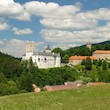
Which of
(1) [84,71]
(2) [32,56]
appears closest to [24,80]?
(1) [84,71]

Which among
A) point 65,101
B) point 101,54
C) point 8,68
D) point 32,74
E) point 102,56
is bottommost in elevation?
point 32,74

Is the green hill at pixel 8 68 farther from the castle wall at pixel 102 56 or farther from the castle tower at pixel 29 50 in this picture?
the castle wall at pixel 102 56

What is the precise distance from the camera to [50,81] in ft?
342

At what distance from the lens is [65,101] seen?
58.1 feet

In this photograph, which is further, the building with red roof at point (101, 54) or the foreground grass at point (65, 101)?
the building with red roof at point (101, 54)

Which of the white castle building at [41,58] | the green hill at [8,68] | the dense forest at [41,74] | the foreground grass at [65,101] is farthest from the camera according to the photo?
the white castle building at [41,58]

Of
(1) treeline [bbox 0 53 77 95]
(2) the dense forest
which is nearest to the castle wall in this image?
(2) the dense forest

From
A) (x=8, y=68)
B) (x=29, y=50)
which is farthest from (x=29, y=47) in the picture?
(x=8, y=68)

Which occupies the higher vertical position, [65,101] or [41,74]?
[65,101]

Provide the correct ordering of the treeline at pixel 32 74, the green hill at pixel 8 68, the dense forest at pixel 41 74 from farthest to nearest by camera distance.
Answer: the green hill at pixel 8 68 < the treeline at pixel 32 74 < the dense forest at pixel 41 74

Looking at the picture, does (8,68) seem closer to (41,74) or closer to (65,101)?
(41,74)

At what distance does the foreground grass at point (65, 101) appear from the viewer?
1581 centimetres

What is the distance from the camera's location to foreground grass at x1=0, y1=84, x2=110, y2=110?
15812mm

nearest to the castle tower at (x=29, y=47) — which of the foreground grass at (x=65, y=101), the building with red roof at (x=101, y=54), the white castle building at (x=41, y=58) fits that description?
the white castle building at (x=41, y=58)
